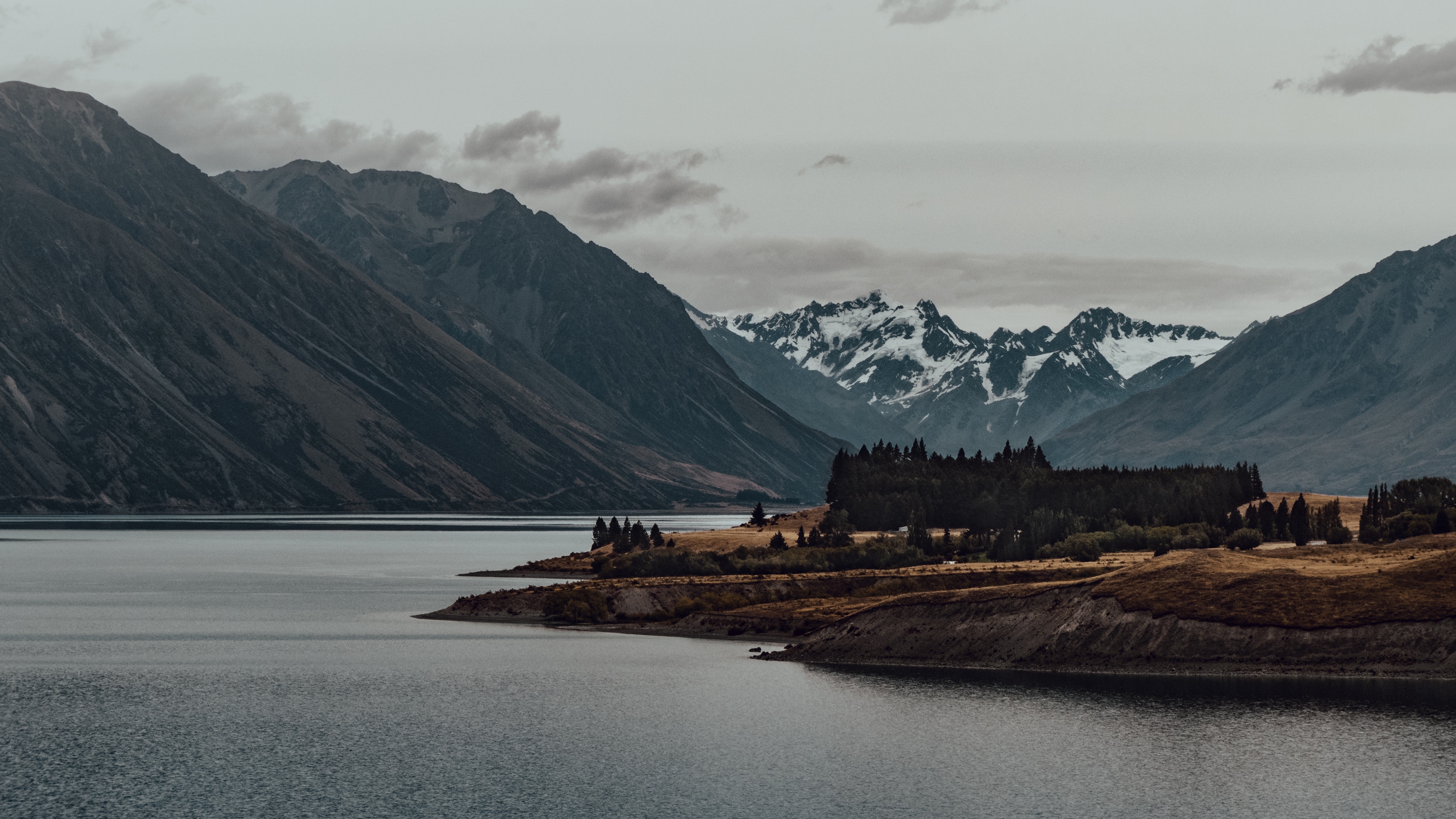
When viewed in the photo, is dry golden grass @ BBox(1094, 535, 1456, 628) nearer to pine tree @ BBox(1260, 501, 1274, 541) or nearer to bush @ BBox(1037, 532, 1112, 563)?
bush @ BBox(1037, 532, 1112, 563)

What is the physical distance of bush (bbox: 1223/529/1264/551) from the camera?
547ft

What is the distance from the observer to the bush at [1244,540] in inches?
6565

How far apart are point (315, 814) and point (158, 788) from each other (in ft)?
30.0

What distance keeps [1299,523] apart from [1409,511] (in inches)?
497

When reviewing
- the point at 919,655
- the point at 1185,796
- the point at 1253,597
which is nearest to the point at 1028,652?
the point at 919,655

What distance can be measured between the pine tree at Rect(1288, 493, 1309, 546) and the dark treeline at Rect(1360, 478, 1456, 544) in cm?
597

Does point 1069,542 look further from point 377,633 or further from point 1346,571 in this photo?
point 377,633

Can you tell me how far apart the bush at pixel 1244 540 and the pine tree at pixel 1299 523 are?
4.18 metres

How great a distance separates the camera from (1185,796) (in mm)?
65125

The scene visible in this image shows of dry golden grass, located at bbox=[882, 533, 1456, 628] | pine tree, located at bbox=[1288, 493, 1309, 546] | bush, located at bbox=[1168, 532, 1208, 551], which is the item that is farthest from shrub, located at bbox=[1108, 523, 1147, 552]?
dry golden grass, located at bbox=[882, 533, 1456, 628]

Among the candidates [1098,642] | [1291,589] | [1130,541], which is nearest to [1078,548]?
[1130,541]

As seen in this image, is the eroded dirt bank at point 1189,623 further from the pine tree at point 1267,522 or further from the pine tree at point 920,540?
the pine tree at point 920,540

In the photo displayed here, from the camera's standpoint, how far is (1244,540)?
550ft

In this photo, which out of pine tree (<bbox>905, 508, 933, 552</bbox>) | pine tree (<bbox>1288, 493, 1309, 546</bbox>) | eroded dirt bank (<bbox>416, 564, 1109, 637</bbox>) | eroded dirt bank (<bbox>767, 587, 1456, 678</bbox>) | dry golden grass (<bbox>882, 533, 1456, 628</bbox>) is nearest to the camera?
eroded dirt bank (<bbox>767, 587, 1456, 678</bbox>)
